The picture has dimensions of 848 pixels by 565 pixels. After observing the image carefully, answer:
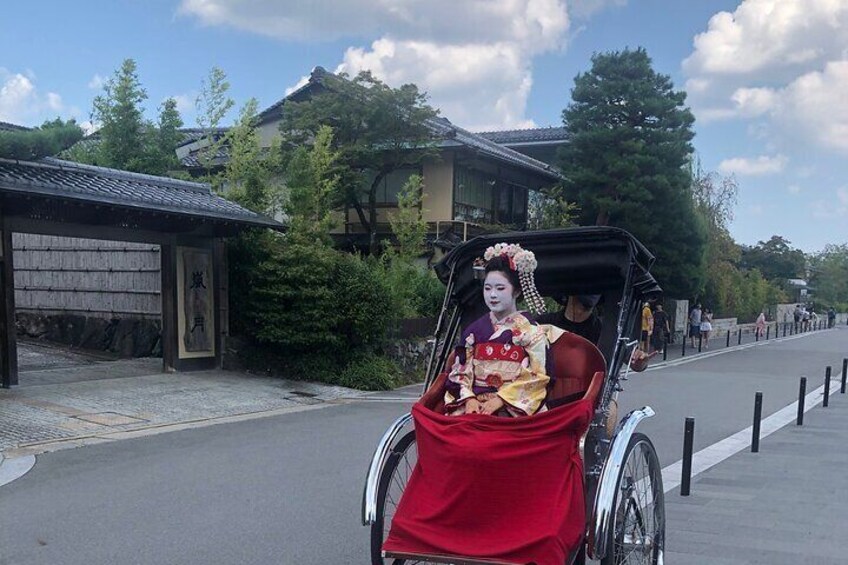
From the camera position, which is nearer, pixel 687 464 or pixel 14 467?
pixel 687 464

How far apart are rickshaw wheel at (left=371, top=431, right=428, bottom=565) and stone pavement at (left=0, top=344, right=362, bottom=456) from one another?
5.32 meters

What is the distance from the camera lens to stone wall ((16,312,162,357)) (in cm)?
1645

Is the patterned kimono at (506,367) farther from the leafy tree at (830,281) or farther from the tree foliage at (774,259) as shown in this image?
the leafy tree at (830,281)

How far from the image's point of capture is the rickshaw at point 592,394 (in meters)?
3.76

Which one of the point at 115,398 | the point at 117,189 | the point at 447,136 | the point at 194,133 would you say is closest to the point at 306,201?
the point at 117,189

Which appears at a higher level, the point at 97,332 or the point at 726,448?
the point at 97,332

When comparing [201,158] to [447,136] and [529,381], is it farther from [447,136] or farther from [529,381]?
[529,381]

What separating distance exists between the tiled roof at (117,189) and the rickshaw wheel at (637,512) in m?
9.50

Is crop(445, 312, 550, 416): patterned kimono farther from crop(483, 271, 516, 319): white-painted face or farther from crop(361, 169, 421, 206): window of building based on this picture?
crop(361, 169, 421, 206): window of building

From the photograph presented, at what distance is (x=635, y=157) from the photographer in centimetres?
2292

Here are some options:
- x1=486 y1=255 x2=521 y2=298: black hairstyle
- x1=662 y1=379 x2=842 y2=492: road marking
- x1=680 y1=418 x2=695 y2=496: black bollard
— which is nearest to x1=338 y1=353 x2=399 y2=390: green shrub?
x1=662 y1=379 x2=842 y2=492: road marking

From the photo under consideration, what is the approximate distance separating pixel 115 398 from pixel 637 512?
942 cm

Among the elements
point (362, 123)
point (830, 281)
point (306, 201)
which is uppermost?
point (362, 123)

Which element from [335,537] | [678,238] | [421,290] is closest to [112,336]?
[421,290]
